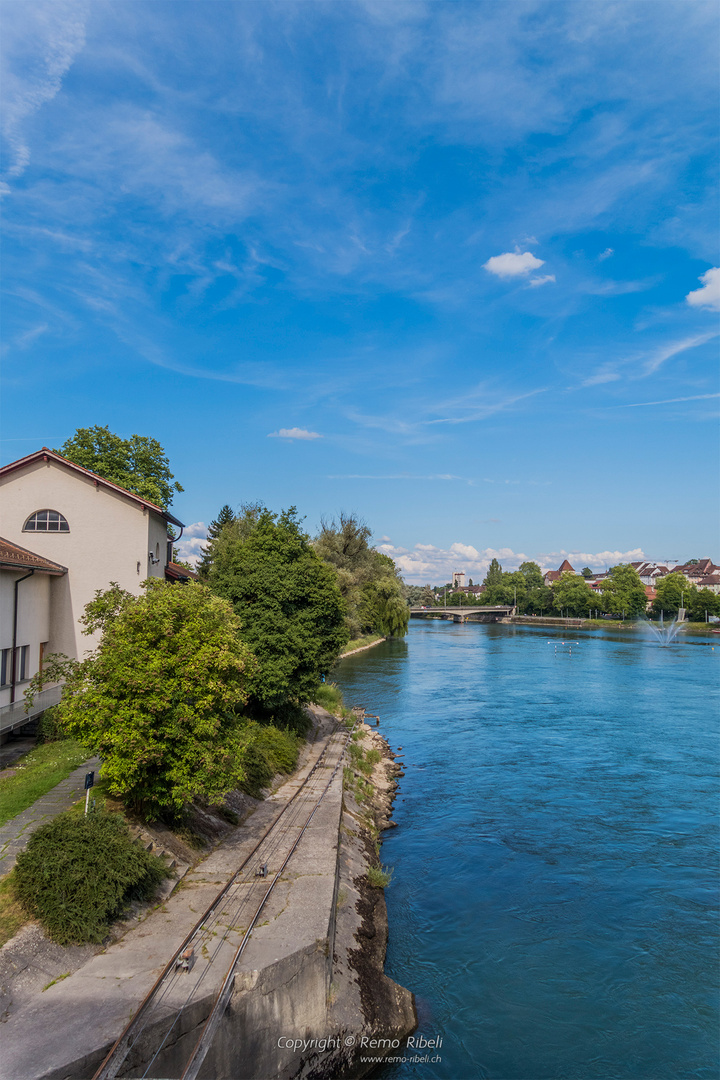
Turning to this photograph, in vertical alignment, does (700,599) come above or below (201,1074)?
above

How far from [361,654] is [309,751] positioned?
4611 cm

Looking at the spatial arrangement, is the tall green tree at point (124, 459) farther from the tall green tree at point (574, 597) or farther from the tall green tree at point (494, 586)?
the tall green tree at point (494, 586)

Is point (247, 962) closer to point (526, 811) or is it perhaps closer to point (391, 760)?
point (526, 811)

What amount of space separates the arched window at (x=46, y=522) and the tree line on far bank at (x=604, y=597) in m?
117

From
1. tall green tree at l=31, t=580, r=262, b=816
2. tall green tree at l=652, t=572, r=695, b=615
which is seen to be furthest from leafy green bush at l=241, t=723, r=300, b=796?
tall green tree at l=652, t=572, r=695, b=615

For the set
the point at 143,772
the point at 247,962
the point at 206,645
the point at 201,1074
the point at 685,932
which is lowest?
the point at 685,932

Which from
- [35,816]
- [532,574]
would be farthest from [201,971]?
[532,574]

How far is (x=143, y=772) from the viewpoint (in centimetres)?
1365

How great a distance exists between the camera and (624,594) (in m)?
130

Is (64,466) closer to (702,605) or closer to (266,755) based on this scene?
(266,755)

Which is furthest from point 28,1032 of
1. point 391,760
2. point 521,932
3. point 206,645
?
point 391,760

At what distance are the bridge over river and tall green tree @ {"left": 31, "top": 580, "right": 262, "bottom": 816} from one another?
12152 cm

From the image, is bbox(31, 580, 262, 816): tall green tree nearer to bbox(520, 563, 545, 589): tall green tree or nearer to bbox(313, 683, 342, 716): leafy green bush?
bbox(313, 683, 342, 716): leafy green bush

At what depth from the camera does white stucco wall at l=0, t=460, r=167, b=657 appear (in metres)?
24.5
